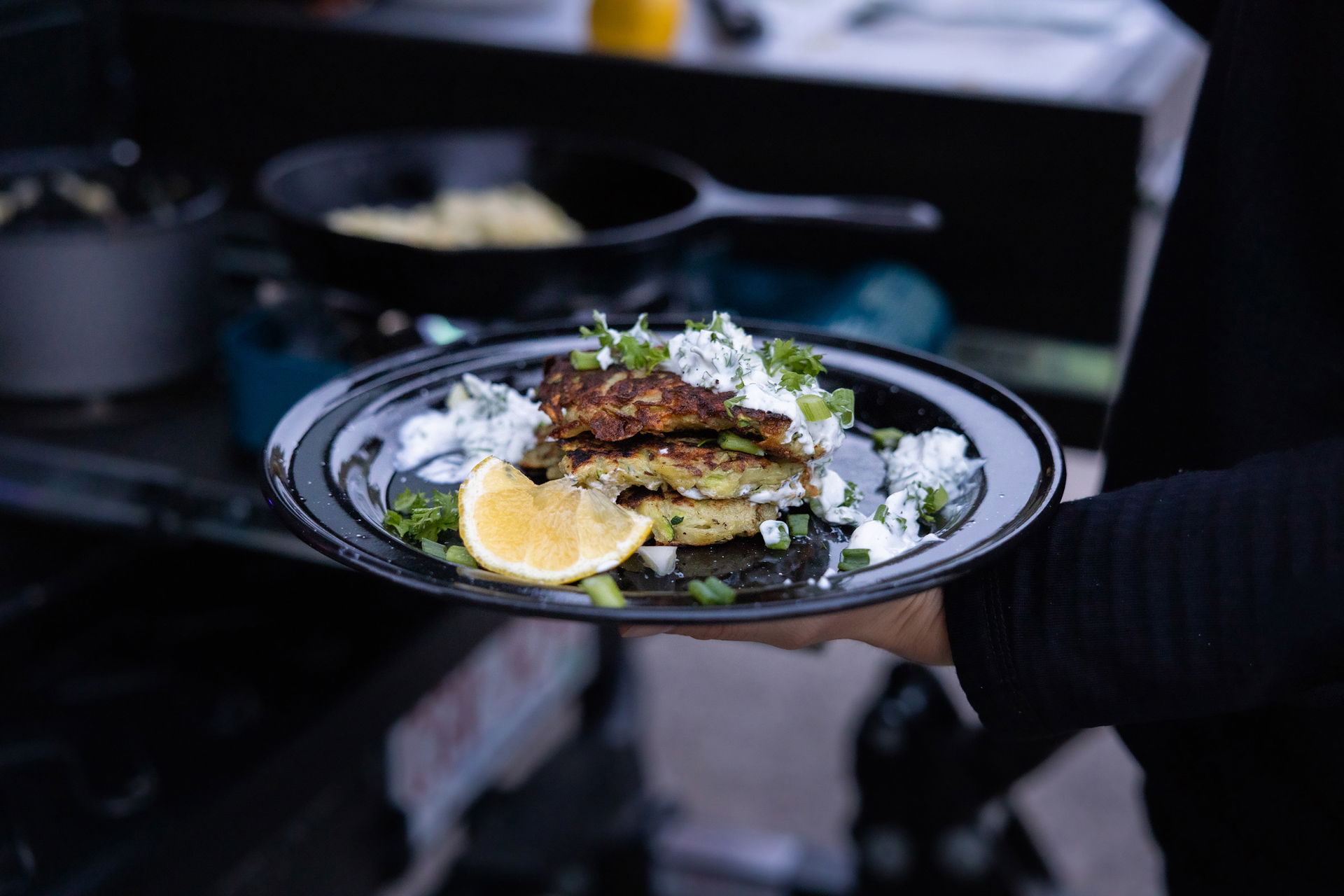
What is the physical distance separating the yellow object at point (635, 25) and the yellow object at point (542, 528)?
154cm

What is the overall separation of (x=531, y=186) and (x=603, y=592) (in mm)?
1635

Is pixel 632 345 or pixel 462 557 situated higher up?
pixel 632 345

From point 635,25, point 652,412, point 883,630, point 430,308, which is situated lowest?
point 883,630

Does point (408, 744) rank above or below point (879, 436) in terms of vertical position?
below

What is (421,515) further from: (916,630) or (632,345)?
(916,630)

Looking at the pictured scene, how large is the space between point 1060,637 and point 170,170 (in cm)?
196

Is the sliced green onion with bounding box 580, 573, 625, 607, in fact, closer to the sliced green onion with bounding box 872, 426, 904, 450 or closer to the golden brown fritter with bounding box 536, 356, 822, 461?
the golden brown fritter with bounding box 536, 356, 822, 461

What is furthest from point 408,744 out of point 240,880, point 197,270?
point 197,270

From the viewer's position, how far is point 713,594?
3.54 ft

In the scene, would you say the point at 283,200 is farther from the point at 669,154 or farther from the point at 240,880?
the point at 240,880

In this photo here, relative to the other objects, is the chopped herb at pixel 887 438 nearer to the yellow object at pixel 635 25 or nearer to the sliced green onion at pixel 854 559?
the sliced green onion at pixel 854 559

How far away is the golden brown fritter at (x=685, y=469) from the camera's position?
51.9 inches

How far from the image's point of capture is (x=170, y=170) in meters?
2.36

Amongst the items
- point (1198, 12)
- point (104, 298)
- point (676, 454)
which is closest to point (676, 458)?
point (676, 454)
